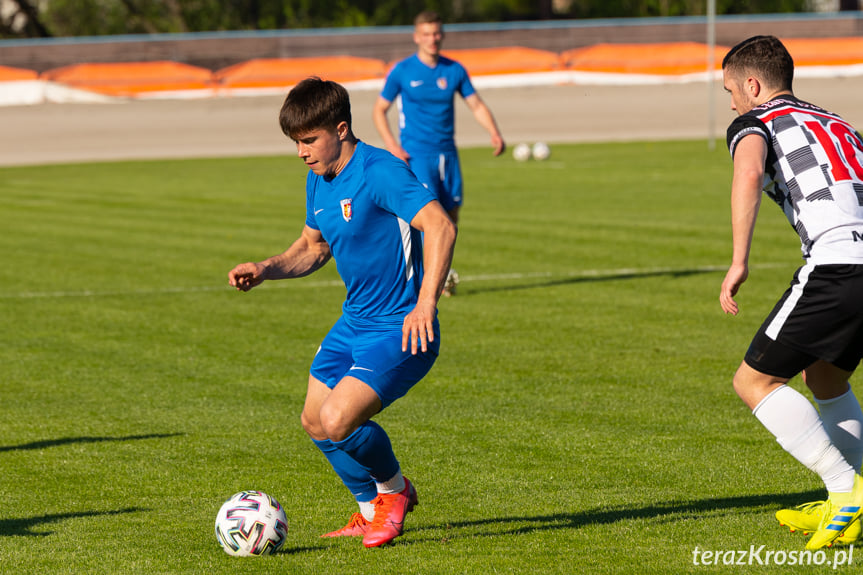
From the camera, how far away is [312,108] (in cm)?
500

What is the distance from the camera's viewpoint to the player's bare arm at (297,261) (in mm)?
5484

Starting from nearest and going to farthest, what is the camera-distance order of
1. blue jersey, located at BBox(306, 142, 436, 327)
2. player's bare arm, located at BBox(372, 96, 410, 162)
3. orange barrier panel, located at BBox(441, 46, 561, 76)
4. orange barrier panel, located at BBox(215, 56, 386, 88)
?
blue jersey, located at BBox(306, 142, 436, 327)
player's bare arm, located at BBox(372, 96, 410, 162)
orange barrier panel, located at BBox(215, 56, 386, 88)
orange barrier panel, located at BBox(441, 46, 561, 76)

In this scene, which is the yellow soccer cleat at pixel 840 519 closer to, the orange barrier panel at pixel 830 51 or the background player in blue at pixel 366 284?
the background player in blue at pixel 366 284

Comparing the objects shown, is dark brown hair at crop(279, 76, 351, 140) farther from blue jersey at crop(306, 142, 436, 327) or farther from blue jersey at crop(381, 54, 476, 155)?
blue jersey at crop(381, 54, 476, 155)

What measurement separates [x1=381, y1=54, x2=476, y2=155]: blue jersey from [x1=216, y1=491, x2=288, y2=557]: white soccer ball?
294 inches

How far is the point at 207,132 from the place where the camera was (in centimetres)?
3784

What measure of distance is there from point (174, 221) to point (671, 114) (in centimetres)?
2245

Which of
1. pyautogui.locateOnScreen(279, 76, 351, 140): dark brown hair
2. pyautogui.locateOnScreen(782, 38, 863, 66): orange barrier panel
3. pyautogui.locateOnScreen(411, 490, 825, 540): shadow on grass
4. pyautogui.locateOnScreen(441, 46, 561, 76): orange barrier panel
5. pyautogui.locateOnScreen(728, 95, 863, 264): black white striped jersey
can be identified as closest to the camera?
pyautogui.locateOnScreen(728, 95, 863, 264): black white striped jersey

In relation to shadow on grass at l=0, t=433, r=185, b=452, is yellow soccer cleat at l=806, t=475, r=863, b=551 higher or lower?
higher

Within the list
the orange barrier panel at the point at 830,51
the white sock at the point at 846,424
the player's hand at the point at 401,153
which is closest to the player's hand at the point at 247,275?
the white sock at the point at 846,424

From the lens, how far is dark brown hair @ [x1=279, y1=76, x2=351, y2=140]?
197 inches

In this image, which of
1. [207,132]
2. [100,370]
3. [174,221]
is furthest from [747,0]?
[100,370]

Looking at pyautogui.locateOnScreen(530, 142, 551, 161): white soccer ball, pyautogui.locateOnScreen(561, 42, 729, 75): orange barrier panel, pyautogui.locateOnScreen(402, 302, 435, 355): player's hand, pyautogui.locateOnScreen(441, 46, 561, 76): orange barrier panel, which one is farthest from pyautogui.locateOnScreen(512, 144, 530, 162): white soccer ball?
pyautogui.locateOnScreen(402, 302, 435, 355): player's hand

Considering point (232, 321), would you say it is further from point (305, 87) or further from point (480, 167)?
point (480, 167)
